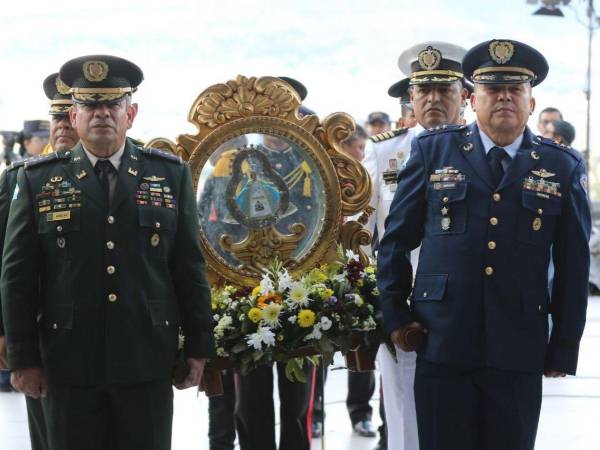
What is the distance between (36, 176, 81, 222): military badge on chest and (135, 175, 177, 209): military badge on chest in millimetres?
175

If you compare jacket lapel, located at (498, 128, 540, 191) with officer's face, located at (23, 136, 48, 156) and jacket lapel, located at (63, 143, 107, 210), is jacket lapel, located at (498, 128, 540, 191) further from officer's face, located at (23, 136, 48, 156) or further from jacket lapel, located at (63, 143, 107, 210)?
officer's face, located at (23, 136, 48, 156)

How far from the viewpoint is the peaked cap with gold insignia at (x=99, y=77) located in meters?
3.37

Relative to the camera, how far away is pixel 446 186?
3350 millimetres

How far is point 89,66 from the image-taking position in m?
3.39

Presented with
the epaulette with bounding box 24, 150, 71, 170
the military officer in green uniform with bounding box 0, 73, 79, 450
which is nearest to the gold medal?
the epaulette with bounding box 24, 150, 71, 170

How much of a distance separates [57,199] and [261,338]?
0.85 metres

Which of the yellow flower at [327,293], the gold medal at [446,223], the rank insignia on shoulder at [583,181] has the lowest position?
the yellow flower at [327,293]

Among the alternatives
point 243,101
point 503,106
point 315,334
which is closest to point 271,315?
point 315,334

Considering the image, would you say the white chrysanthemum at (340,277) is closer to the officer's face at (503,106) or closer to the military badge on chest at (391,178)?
the military badge on chest at (391,178)

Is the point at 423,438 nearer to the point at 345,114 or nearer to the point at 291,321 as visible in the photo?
the point at 291,321

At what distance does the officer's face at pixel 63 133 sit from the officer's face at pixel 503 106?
1.54 meters

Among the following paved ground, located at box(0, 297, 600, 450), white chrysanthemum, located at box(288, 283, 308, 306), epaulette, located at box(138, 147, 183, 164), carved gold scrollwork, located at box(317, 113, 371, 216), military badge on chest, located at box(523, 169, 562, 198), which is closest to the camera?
military badge on chest, located at box(523, 169, 562, 198)

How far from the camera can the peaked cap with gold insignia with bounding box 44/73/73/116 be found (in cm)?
417

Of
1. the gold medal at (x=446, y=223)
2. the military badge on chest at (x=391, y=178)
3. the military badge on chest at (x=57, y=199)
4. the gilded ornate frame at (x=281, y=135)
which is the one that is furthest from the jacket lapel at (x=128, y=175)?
the military badge on chest at (x=391, y=178)
